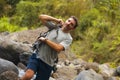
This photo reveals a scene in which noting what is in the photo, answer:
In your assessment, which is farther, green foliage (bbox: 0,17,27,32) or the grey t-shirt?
green foliage (bbox: 0,17,27,32)

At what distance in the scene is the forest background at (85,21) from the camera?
13938 millimetres

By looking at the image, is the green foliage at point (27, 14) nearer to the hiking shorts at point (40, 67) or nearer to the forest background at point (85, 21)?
the forest background at point (85, 21)

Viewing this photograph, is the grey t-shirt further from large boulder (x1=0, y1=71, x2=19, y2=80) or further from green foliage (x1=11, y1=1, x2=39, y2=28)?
green foliage (x1=11, y1=1, x2=39, y2=28)

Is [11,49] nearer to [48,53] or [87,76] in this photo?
[87,76]

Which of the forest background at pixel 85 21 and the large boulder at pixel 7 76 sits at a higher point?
the forest background at pixel 85 21

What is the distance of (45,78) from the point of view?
595 centimetres

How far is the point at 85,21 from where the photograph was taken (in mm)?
16094

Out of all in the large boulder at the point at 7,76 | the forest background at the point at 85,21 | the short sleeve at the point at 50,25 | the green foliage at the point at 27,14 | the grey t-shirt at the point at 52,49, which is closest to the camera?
the grey t-shirt at the point at 52,49

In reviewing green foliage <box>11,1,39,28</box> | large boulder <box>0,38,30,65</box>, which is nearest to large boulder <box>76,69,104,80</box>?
large boulder <box>0,38,30,65</box>

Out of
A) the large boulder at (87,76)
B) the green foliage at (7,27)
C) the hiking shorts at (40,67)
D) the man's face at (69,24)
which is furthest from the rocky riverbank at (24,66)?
the green foliage at (7,27)

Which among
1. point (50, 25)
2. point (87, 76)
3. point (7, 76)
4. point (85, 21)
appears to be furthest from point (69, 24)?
point (85, 21)

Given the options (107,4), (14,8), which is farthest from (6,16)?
(107,4)

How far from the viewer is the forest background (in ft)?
45.7

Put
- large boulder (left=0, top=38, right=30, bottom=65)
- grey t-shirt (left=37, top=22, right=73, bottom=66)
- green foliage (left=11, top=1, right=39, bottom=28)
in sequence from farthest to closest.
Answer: green foliage (left=11, top=1, right=39, bottom=28), large boulder (left=0, top=38, right=30, bottom=65), grey t-shirt (left=37, top=22, right=73, bottom=66)
